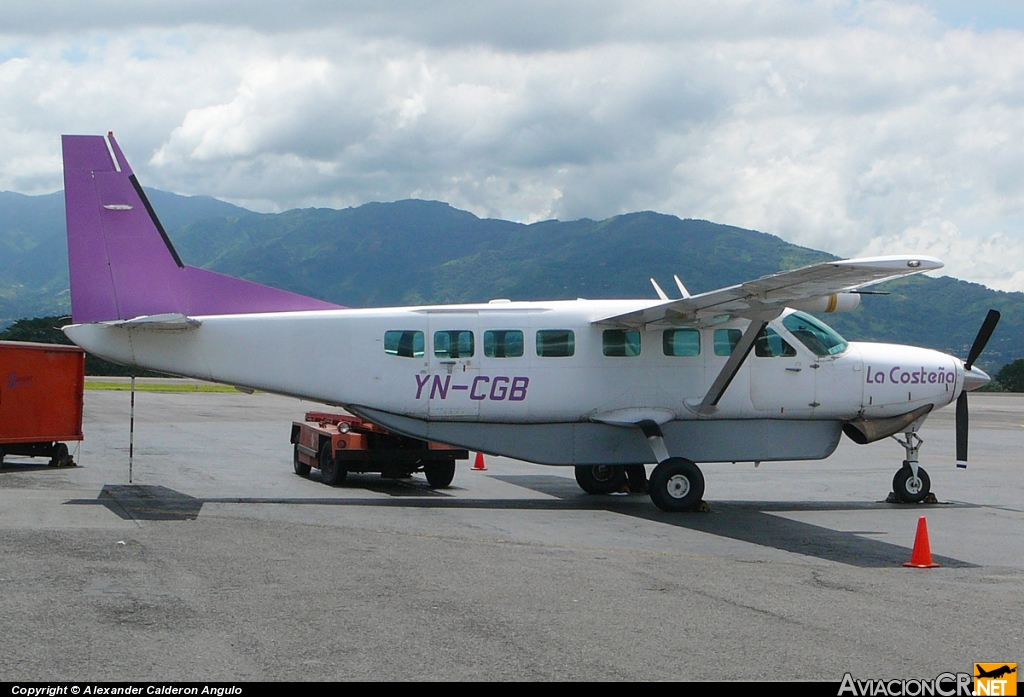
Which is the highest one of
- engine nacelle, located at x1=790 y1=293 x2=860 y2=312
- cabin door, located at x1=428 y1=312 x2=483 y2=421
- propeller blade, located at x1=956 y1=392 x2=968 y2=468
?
engine nacelle, located at x1=790 y1=293 x2=860 y2=312

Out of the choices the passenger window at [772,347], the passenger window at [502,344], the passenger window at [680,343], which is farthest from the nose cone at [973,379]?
the passenger window at [502,344]

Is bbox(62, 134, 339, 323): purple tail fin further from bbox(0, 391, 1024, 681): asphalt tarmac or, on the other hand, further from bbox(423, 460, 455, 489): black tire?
bbox(423, 460, 455, 489): black tire

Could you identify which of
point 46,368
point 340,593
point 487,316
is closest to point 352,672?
point 340,593

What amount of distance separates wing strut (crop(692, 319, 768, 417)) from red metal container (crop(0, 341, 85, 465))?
11.7 meters

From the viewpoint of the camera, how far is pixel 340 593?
9.27 m

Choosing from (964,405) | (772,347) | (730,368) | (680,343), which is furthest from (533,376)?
(964,405)

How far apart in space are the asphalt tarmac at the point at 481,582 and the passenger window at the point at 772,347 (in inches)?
96.2

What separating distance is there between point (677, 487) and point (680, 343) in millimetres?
2315

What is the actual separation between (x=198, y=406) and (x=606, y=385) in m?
30.9

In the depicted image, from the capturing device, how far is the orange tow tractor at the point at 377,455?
1744cm

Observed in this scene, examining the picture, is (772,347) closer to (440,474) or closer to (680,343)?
(680,343)

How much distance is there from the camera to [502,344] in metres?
16.2

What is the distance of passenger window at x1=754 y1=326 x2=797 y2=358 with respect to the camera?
1670cm

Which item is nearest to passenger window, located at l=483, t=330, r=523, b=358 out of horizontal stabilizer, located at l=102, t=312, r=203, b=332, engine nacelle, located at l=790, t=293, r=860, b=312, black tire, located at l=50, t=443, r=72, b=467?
engine nacelle, located at l=790, t=293, r=860, b=312
